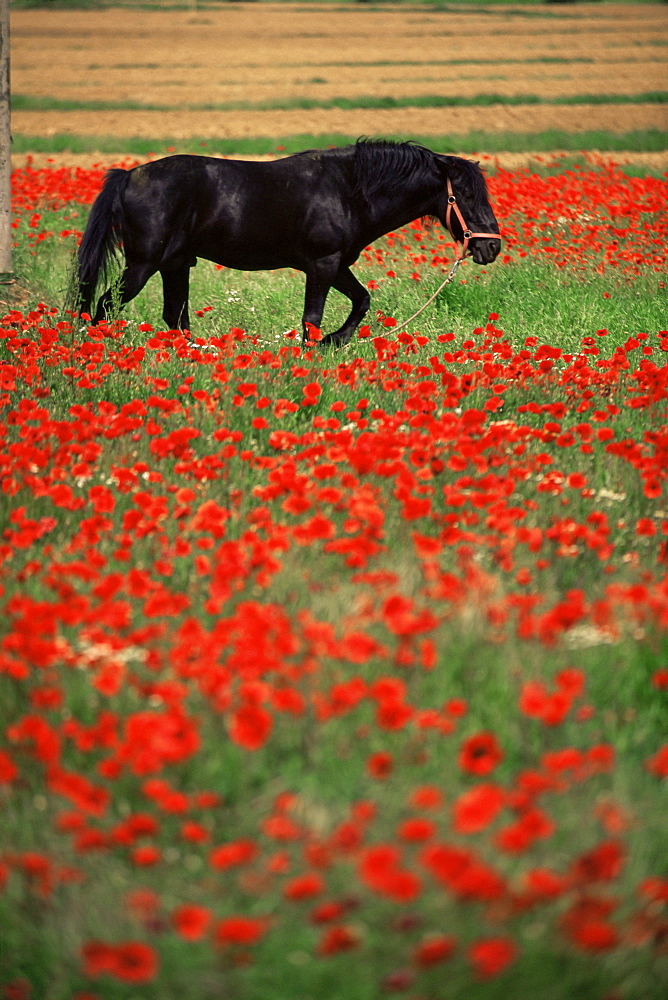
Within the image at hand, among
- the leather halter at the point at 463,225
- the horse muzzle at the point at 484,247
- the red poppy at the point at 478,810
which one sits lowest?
the horse muzzle at the point at 484,247

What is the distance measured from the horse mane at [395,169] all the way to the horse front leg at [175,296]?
157cm

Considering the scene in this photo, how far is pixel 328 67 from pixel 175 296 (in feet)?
124

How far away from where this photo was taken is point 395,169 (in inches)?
308

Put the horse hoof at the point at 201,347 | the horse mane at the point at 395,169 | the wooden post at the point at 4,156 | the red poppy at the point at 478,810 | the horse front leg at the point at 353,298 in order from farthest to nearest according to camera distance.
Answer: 1. the wooden post at the point at 4,156
2. the horse front leg at the point at 353,298
3. the horse mane at the point at 395,169
4. the horse hoof at the point at 201,347
5. the red poppy at the point at 478,810

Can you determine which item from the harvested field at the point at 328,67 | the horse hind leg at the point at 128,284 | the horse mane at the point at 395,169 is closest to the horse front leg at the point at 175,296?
the horse hind leg at the point at 128,284

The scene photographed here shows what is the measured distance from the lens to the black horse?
7.53 meters

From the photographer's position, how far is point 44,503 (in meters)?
4.13

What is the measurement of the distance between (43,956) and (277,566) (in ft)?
4.14

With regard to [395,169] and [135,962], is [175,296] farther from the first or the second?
[135,962]

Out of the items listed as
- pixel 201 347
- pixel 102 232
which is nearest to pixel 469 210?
Result: pixel 102 232

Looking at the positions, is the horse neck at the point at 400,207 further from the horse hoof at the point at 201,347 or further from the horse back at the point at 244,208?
the horse hoof at the point at 201,347

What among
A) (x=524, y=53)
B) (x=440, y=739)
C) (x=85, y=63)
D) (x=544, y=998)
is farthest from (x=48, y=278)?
(x=524, y=53)

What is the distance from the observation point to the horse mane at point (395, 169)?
7.79 m

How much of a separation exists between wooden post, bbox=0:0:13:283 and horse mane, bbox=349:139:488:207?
3.80 metres
